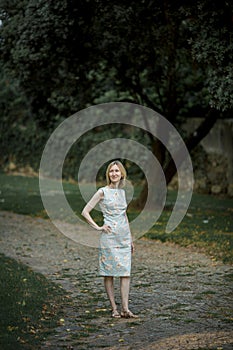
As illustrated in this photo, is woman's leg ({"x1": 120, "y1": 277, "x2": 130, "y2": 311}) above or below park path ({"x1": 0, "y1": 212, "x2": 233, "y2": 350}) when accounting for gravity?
above


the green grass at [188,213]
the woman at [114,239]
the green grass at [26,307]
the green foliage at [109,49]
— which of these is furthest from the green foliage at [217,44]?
the green grass at [26,307]

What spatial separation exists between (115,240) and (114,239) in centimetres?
1

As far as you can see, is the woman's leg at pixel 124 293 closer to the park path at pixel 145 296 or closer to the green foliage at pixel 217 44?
the park path at pixel 145 296

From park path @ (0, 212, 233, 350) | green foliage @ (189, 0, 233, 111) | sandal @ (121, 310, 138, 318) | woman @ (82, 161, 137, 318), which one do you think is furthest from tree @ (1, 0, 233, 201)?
sandal @ (121, 310, 138, 318)

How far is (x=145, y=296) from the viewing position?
282 inches

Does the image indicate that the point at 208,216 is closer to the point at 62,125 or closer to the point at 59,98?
the point at 59,98

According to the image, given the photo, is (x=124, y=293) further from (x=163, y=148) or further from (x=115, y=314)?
(x=163, y=148)

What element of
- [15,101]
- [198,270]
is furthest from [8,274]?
[15,101]

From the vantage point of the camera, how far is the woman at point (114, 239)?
245 inches

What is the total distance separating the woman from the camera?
623 centimetres

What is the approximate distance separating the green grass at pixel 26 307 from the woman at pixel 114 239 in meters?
0.62

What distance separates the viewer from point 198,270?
8.70m

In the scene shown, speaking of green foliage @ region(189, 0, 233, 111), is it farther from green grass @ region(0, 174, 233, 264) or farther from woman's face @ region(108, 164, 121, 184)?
woman's face @ region(108, 164, 121, 184)

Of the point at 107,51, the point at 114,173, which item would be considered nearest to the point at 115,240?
the point at 114,173
